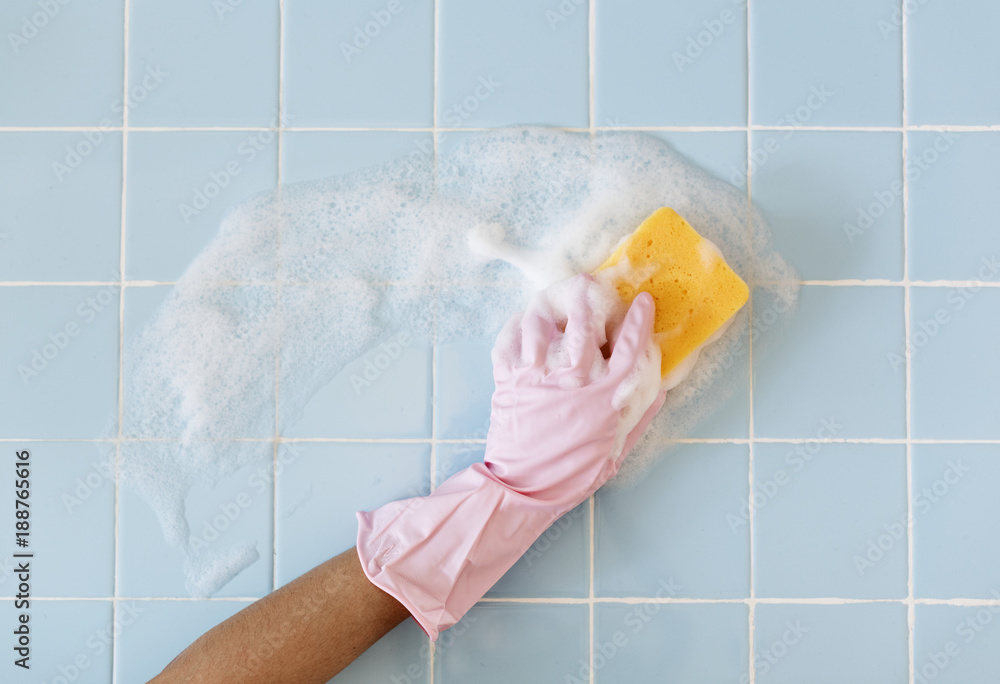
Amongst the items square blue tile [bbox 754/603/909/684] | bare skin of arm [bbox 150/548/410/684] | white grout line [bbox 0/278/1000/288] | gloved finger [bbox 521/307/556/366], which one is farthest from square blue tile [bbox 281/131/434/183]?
square blue tile [bbox 754/603/909/684]

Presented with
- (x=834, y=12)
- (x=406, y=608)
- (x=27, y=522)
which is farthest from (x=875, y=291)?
(x=27, y=522)

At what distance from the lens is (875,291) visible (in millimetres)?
816

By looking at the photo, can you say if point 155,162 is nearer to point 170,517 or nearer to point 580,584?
point 170,517

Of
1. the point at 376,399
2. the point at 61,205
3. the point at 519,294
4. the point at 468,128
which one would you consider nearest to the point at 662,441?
the point at 519,294

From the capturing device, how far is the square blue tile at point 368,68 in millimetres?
823

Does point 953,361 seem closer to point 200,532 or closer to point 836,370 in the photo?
point 836,370

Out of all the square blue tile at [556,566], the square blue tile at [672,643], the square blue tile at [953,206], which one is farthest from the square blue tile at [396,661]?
the square blue tile at [953,206]

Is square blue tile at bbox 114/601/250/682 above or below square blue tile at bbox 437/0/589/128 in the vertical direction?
below

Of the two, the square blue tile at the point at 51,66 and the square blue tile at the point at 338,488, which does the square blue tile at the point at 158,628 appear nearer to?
the square blue tile at the point at 338,488

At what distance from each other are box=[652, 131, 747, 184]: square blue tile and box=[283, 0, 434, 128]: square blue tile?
12.1 inches

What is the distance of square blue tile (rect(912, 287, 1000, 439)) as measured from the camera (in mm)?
810

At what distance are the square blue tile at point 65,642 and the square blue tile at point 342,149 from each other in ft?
1.93

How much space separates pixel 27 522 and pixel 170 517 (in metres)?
0.18

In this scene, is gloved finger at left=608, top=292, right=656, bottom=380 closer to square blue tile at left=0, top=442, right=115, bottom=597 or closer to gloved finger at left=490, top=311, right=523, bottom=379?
gloved finger at left=490, top=311, right=523, bottom=379
